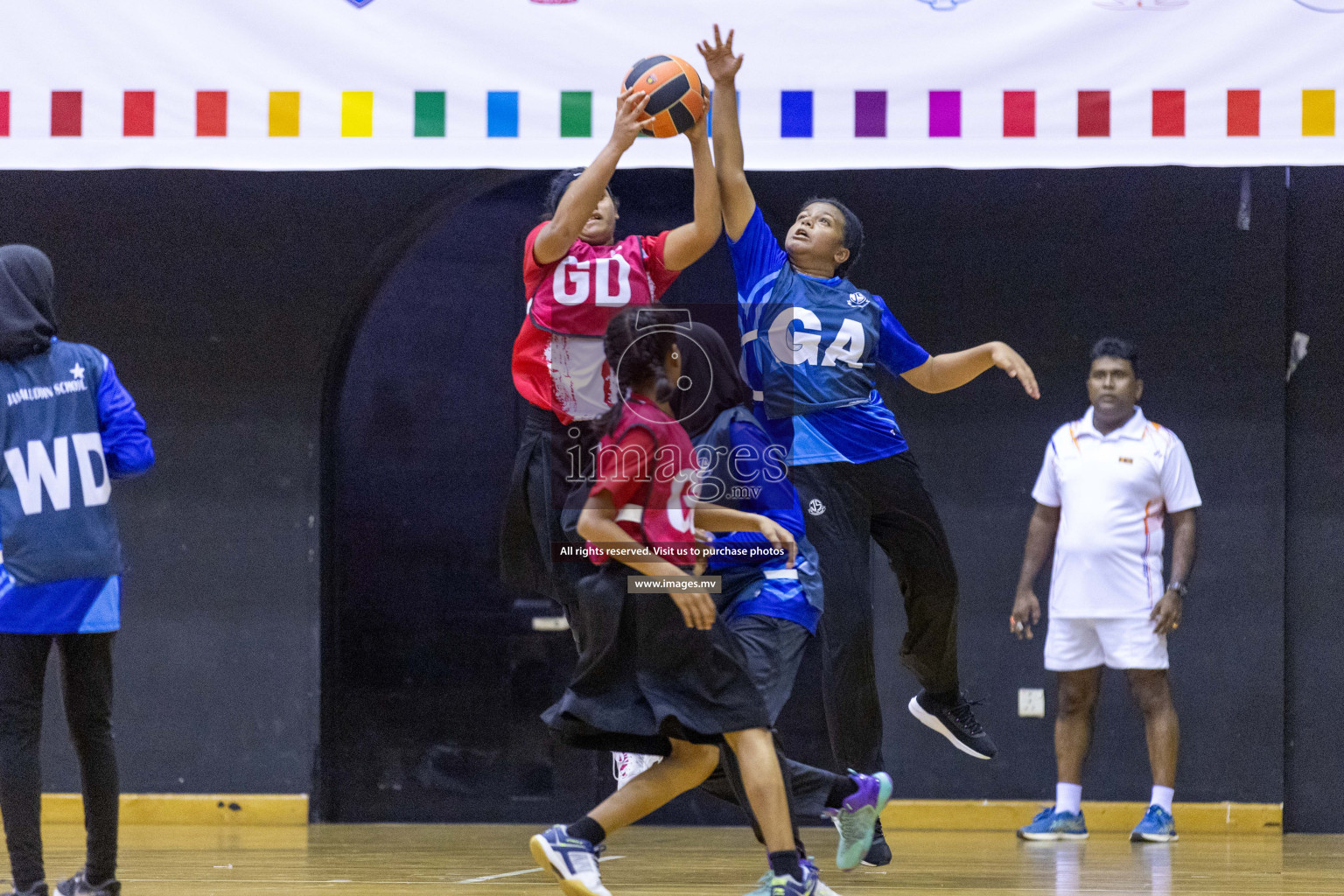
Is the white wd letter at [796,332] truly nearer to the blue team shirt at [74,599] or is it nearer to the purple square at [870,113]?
the purple square at [870,113]

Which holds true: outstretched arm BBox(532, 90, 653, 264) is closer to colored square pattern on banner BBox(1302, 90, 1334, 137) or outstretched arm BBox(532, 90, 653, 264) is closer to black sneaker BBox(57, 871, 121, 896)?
black sneaker BBox(57, 871, 121, 896)

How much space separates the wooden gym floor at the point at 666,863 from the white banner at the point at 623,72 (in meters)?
2.34

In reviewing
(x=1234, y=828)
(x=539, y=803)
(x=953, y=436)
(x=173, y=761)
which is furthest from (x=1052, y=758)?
(x=173, y=761)

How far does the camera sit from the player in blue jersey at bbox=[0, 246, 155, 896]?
3.83 meters

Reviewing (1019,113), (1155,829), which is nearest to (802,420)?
(1019,113)

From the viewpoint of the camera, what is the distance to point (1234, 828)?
20.9 ft

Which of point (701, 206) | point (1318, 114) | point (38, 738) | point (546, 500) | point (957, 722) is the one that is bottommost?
point (957, 722)

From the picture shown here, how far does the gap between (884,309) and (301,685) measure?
3.36 metres

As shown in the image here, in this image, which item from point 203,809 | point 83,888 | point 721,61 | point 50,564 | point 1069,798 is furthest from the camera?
point 203,809

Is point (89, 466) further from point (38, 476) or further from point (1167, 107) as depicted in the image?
point (1167, 107)

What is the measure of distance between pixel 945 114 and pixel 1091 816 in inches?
130

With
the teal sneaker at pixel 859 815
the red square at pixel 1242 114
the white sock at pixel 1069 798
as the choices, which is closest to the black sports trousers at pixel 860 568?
the teal sneaker at pixel 859 815

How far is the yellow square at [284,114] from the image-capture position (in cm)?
492

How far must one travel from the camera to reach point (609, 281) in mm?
4098
